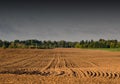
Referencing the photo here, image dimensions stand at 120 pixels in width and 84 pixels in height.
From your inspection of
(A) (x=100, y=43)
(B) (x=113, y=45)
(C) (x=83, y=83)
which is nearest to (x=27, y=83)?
(C) (x=83, y=83)

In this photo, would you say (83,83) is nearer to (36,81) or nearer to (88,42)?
(36,81)

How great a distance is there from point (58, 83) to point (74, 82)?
2.85ft

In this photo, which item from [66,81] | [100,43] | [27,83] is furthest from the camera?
[100,43]

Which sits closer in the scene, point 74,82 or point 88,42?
point 74,82

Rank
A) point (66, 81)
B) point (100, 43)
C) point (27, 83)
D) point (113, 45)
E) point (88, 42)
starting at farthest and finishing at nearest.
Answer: point (88, 42), point (100, 43), point (113, 45), point (66, 81), point (27, 83)

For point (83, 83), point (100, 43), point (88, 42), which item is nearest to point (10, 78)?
point (83, 83)

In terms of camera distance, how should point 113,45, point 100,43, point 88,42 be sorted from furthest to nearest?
point 88,42
point 100,43
point 113,45

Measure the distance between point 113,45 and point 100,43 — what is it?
16143 mm

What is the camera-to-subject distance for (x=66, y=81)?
13.0 m

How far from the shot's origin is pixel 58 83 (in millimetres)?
12391

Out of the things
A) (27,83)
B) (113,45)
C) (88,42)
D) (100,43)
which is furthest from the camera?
(88,42)

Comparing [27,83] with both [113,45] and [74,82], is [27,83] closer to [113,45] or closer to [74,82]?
[74,82]

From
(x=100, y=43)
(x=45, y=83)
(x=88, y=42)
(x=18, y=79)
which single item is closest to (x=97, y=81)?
(x=45, y=83)

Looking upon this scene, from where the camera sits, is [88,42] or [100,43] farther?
[88,42]
